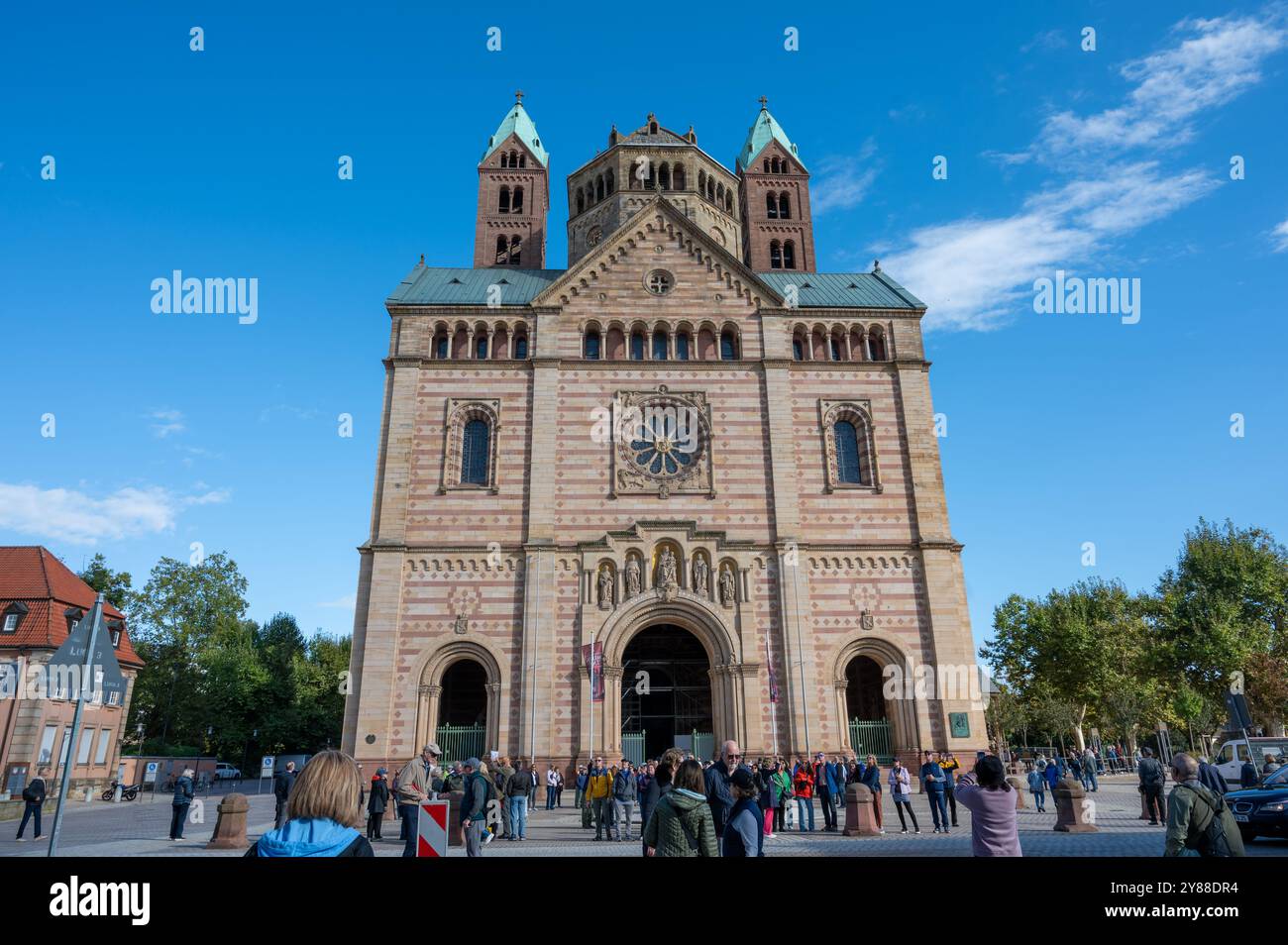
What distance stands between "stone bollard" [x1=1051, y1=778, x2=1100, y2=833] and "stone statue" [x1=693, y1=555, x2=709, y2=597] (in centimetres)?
1515

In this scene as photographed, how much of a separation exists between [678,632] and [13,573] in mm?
35114

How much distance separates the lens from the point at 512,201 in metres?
46.1

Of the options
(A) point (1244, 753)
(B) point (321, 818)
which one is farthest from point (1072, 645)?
(B) point (321, 818)

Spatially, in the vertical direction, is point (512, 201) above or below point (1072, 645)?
above

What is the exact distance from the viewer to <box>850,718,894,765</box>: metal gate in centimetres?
3052

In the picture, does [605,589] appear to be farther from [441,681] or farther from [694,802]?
[694,802]

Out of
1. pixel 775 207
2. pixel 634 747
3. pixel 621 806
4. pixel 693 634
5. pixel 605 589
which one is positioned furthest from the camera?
pixel 775 207

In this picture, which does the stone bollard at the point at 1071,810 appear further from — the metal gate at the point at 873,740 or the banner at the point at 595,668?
the banner at the point at 595,668

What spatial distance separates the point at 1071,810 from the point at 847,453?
19.0 m

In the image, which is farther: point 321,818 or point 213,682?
point 213,682

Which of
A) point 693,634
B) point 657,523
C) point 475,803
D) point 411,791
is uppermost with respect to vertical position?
point 657,523

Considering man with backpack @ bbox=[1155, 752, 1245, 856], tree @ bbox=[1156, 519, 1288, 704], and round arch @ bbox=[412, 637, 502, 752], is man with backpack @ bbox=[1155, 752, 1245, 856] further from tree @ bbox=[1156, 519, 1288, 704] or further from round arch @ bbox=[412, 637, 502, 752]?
tree @ bbox=[1156, 519, 1288, 704]

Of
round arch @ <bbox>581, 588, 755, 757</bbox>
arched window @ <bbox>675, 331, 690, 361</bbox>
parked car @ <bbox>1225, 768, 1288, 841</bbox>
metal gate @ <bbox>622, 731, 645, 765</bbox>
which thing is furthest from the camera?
arched window @ <bbox>675, 331, 690, 361</bbox>

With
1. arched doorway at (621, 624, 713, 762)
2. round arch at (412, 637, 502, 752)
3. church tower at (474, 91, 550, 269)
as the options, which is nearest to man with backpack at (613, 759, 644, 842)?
round arch at (412, 637, 502, 752)
